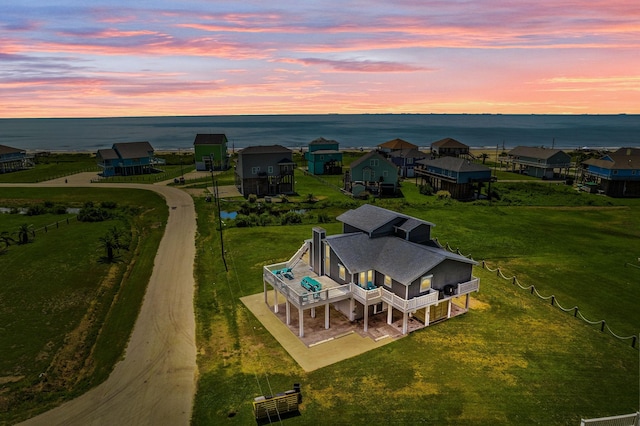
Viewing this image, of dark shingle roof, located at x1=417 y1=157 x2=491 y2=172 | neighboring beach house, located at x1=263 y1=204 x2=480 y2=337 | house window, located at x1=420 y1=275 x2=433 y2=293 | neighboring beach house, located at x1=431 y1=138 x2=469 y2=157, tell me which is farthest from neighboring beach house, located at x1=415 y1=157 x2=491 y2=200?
house window, located at x1=420 y1=275 x2=433 y2=293

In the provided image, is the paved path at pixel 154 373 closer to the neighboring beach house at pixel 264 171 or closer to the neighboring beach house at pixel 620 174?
the neighboring beach house at pixel 264 171

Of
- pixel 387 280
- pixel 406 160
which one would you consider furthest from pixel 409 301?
pixel 406 160

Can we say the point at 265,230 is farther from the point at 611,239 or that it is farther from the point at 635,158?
the point at 635,158

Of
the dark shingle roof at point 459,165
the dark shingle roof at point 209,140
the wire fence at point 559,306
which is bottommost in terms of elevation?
the wire fence at point 559,306

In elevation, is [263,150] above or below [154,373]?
above

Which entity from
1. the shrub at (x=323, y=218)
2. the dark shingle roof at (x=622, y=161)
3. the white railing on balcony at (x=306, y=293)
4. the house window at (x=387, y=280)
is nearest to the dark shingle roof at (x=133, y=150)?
the shrub at (x=323, y=218)

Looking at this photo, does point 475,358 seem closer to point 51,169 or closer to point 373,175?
point 373,175

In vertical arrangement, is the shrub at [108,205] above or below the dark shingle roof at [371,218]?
below
